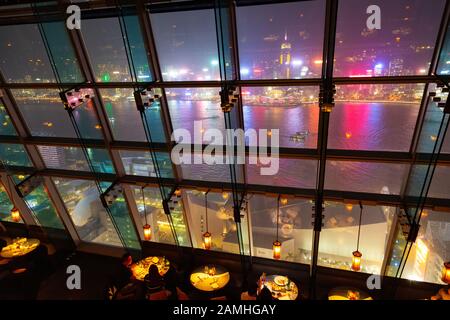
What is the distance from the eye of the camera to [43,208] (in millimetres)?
Answer: 7391

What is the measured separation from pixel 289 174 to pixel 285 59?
2.03 meters

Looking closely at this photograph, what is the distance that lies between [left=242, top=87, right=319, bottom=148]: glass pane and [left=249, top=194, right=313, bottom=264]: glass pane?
1.46m

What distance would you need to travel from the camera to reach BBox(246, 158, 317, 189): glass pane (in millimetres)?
5293

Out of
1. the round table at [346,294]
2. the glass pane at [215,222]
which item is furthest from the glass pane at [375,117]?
the glass pane at [215,222]

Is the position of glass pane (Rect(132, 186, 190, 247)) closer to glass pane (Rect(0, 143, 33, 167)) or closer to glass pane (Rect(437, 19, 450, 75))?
glass pane (Rect(0, 143, 33, 167))

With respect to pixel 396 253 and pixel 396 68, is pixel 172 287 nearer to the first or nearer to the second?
pixel 396 253

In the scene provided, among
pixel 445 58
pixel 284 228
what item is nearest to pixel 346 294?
pixel 284 228

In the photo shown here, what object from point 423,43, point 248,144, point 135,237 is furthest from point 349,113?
point 135,237

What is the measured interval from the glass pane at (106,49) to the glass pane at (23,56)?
1.07 m

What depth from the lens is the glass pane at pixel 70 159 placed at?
618 centimetres

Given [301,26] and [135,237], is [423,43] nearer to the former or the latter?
[301,26]

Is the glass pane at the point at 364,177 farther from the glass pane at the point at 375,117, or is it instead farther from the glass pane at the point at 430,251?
the glass pane at the point at 430,251

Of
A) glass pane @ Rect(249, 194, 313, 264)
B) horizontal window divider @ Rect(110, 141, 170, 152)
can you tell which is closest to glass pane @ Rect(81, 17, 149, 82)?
horizontal window divider @ Rect(110, 141, 170, 152)

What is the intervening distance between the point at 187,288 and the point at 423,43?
18.2 feet
